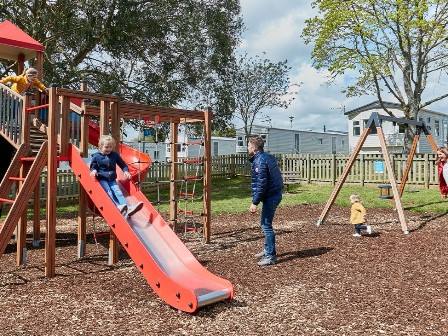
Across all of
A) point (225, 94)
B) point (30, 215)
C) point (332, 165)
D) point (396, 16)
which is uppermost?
point (396, 16)

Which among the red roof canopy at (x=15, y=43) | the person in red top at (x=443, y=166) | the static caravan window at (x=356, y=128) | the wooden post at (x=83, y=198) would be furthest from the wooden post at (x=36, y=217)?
the static caravan window at (x=356, y=128)

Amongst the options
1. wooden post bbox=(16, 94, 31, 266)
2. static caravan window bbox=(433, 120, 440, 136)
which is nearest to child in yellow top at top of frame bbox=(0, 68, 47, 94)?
wooden post bbox=(16, 94, 31, 266)

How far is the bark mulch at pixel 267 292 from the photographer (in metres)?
4.66

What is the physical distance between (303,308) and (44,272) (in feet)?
13.9

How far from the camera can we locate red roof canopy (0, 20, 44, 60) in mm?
9391

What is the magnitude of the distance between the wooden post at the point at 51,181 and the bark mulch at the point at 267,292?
285 millimetres

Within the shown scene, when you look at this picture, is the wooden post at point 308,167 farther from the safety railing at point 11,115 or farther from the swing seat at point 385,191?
the safety railing at point 11,115

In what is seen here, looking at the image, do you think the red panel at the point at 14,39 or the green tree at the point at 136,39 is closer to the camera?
the red panel at the point at 14,39

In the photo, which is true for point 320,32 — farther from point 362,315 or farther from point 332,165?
point 362,315

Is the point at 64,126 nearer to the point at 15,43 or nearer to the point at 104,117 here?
the point at 104,117

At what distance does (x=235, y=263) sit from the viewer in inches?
294

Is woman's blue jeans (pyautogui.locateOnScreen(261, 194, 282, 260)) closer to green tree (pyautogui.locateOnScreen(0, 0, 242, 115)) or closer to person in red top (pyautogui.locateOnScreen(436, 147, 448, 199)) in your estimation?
person in red top (pyautogui.locateOnScreen(436, 147, 448, 199))

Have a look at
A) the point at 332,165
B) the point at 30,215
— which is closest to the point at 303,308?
the point at 30,215

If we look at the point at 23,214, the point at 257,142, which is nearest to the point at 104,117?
the point at 23,214
